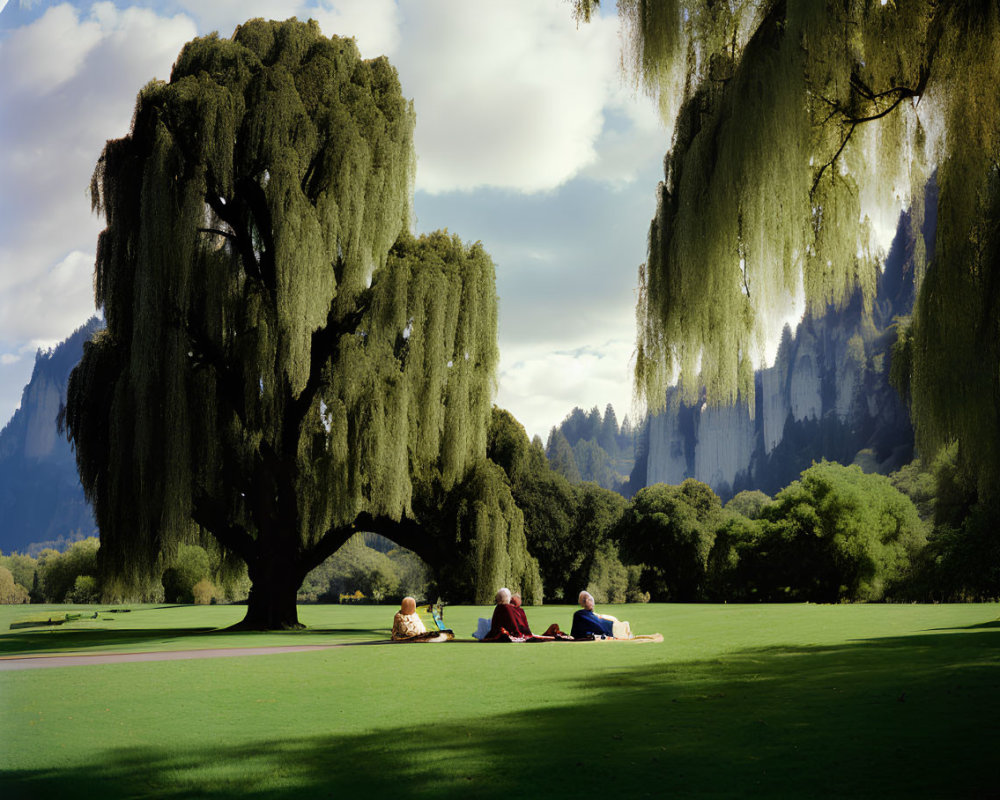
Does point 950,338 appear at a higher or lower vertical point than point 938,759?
higher

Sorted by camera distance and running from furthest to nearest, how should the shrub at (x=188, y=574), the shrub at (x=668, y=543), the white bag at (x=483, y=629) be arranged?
the shrub at (x=668, y=543) < the shrub at (x=188, y=574) < the white bag at (x=483, y=629)

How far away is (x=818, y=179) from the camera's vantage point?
7781 millimetres

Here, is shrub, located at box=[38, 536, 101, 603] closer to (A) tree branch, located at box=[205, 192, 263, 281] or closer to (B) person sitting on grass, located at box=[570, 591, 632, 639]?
(A) tree branch, located at box=[205, 192, 263, 281]

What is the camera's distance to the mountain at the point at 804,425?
108 meters

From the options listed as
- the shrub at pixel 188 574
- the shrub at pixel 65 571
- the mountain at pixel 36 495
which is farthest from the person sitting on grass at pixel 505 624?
the mountain at pixel 36 495

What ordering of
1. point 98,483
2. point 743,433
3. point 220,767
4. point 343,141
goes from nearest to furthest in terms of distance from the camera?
1. point 220,767
2. point 98,483
3. point 343,141
4. point 743,433

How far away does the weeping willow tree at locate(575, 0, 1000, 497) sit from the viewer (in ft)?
21.3

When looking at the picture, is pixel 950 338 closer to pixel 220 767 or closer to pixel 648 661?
pixel 648 661

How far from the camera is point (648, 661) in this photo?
9.99m

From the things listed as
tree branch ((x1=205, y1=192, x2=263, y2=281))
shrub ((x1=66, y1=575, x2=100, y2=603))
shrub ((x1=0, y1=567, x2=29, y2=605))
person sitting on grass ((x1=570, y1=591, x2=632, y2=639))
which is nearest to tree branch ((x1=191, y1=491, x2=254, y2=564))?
tree branch ((x1=205, y1=192, x2=263, y2=281))

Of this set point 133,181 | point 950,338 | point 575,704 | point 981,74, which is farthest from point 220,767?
point 133,181

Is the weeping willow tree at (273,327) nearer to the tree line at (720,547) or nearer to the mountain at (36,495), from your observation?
the tree line at (720,547)

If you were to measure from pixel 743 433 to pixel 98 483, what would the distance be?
155553 mm

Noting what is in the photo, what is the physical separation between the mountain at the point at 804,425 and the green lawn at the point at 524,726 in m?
92.7
